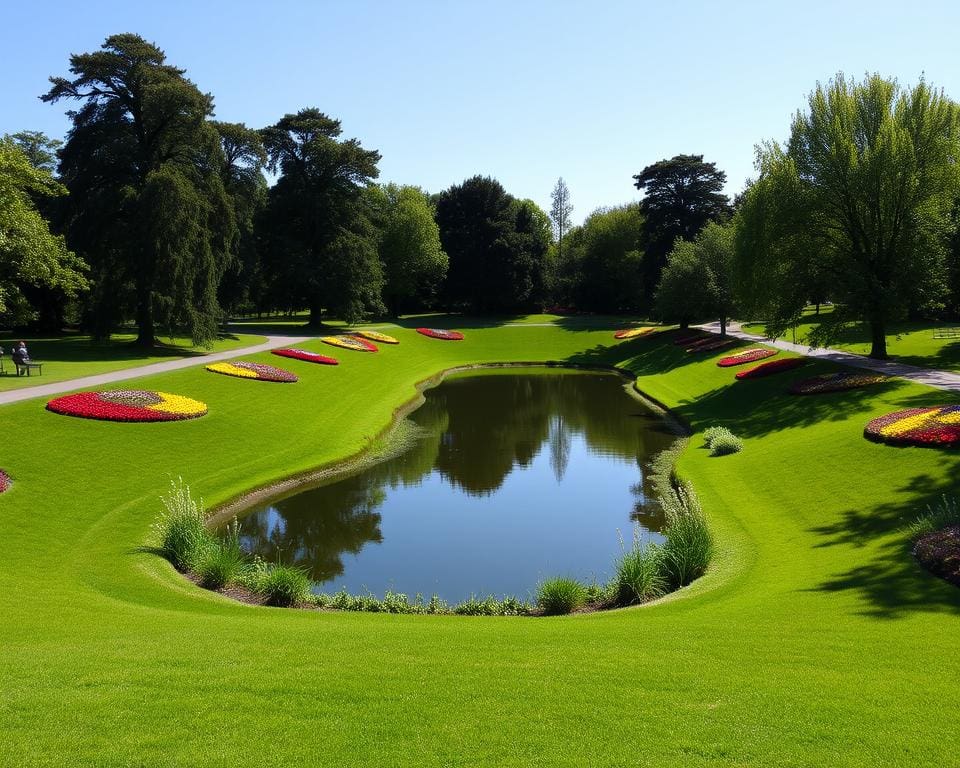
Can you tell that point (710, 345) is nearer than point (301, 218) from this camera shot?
Yes

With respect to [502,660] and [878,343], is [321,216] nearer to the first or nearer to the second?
[878,343]

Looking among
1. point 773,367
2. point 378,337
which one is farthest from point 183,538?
point 378,337

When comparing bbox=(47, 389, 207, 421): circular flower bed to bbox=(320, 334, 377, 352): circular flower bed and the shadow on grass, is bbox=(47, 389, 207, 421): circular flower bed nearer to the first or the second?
the shadow on grass

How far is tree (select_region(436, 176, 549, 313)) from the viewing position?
85.6 m

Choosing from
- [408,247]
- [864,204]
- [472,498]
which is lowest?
[472,498]

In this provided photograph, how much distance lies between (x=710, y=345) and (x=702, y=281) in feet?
18.9

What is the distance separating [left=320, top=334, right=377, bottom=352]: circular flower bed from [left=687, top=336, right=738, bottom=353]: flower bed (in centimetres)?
2393

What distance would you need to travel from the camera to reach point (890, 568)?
13.4 meters

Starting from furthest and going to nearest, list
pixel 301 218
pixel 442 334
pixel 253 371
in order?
pixel 442 334, pixel 301 218, pixel 253 371

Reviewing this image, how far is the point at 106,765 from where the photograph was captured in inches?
258

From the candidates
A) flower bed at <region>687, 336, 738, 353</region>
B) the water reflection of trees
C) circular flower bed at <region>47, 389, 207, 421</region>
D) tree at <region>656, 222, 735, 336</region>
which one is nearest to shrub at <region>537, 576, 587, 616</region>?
the water reflection of trees

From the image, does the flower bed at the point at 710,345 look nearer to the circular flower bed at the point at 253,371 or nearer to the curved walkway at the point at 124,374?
the curved walkway at the point at 124,374

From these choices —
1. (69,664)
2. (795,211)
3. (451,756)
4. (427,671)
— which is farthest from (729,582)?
(795,211)

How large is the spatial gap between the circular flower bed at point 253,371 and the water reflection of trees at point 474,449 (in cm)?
725
